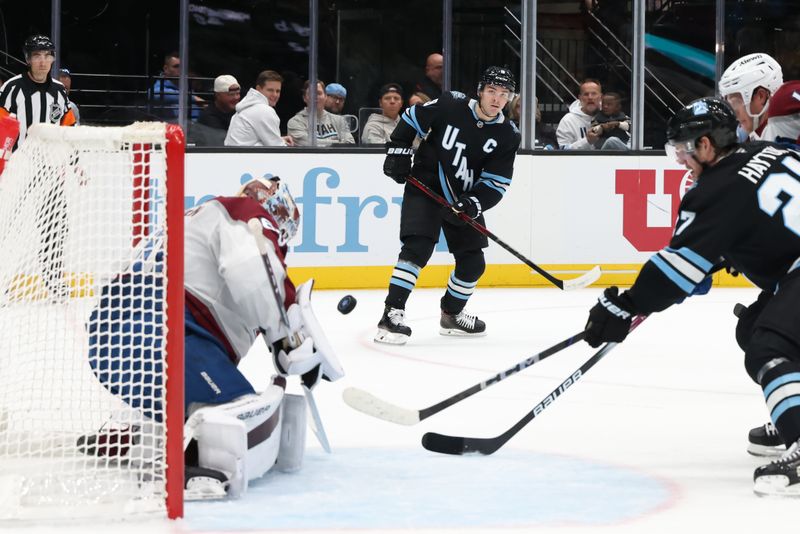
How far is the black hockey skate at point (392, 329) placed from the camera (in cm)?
488

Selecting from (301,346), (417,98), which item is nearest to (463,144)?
(417,98)

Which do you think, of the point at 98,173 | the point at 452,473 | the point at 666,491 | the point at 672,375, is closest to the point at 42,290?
the point at 98,173

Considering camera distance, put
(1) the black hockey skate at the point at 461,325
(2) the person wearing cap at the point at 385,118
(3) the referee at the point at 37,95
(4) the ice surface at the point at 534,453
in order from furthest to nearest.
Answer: (2) the person wearing cap at the point at 385,118 < (3) the referee at the point at 37,95 < (1) the black hockey skate at the point at 461,325 < (4) the ice surface at the point at 534,453

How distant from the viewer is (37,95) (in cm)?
569

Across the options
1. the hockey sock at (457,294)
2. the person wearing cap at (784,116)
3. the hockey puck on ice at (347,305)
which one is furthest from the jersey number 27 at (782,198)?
the hockey sock at (457,294)

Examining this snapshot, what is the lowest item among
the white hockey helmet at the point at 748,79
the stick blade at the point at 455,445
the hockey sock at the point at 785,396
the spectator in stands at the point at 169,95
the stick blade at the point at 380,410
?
the stick blade at the point at 455,445

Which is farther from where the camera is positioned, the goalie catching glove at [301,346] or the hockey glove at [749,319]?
the hockey glove at [749,319]

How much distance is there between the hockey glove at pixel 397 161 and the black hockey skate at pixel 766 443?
236cm

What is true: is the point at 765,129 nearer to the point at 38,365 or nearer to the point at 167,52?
the point at 38,365

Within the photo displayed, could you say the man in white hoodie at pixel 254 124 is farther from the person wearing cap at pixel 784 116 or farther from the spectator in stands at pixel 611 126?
the person wearing cap at pixel 784 116

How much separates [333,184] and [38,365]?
144 inches

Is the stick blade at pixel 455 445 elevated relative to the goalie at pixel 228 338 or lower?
lower

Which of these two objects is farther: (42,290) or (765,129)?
(765,129)

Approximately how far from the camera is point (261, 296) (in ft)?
7.85
